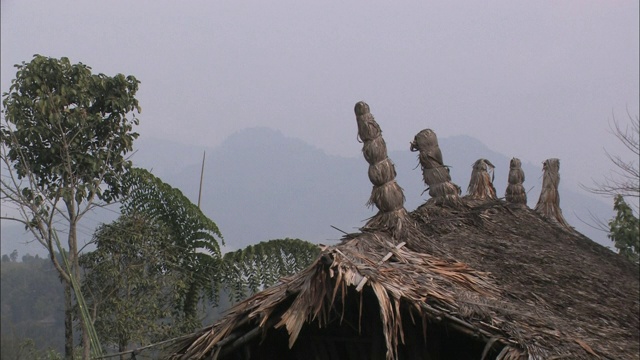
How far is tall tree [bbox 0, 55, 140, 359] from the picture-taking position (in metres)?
9.77

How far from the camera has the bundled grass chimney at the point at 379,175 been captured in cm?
532

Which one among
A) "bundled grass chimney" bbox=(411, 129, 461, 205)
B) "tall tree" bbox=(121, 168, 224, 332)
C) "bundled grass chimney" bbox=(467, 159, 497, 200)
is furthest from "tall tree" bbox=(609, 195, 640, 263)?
"bundled grass chimney" bbox=(411, 129, 461, 205)

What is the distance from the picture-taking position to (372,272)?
3.73m

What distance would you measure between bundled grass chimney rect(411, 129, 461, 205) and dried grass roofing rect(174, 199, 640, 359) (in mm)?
133

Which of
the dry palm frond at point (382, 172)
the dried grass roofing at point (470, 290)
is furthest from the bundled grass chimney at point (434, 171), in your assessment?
the dry palm frond at point (382, 172)

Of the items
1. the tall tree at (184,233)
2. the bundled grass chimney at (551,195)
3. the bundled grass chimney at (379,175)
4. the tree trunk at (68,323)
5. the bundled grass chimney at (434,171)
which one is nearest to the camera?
the bundled grass chimney at (379,175)

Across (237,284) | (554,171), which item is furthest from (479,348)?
(237,284)

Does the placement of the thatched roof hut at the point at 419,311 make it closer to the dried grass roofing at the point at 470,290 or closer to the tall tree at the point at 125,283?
the dried grass roofing at the point at 470,290

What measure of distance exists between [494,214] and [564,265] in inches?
34.1

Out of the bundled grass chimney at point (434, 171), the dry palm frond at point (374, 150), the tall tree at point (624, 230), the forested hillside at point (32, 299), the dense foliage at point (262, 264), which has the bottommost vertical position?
→ the dry palm frond at point (374, 150)

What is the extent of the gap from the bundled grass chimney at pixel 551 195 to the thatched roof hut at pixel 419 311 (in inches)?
136

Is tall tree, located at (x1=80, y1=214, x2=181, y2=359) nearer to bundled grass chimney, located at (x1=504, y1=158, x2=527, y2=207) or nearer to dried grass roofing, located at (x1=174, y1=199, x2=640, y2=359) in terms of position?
bundled grass chimney, located at (x1=504, y1=158, x2=527, y2=207)

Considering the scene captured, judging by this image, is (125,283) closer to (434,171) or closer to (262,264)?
(262,264)

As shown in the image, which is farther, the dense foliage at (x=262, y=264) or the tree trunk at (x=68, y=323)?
the dense foliage at (x=262, y=264)
